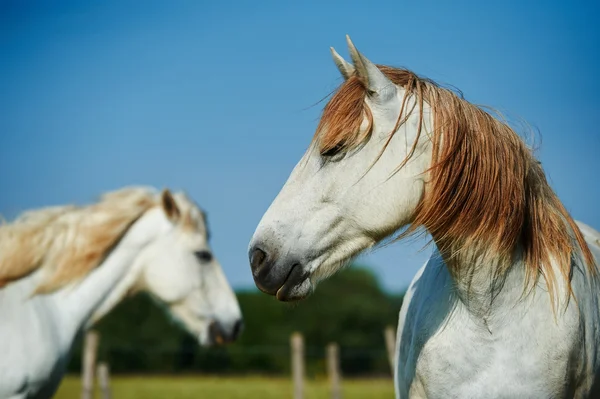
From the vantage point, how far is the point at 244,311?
1292 inches

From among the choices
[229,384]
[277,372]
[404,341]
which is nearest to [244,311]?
[277,372]

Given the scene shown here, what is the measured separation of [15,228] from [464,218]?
3.76 meters

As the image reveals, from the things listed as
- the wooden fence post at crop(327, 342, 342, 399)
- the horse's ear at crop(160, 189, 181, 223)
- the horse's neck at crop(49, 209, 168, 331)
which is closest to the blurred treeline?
the wooden fence post at crop(327, 342, 342, 399)

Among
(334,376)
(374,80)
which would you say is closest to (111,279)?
(374,80)

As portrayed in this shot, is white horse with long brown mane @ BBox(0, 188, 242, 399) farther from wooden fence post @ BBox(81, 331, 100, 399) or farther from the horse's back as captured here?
wooden fence post @ BBox(81, 331, 100, 399)

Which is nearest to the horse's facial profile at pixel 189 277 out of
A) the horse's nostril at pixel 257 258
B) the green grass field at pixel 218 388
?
the horse's nostril at pixel 257 258

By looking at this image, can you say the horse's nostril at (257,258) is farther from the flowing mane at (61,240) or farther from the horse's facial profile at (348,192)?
the flowing mane at (61,240)

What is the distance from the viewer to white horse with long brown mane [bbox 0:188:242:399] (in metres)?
4.66

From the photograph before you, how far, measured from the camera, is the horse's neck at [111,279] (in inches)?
202

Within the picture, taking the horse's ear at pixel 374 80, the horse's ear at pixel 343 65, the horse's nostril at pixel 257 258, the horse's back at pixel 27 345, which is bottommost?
the horse's back at pixel 27 345

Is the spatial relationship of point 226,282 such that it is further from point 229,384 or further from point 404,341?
Result: point 229,384

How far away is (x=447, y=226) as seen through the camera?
8.56 ft

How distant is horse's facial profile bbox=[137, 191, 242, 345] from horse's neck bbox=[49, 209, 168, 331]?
8 cm

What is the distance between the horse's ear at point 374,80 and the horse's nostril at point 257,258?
740mm
